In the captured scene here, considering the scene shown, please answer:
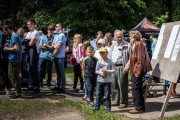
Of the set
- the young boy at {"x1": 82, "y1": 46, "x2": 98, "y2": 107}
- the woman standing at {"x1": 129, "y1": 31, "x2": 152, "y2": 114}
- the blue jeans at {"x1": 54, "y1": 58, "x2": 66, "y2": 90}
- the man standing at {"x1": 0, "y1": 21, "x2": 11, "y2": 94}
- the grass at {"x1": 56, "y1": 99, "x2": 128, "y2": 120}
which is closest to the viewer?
the grass at {"x1": 56, "y1": 99, "x2": 128, "y2": 120}

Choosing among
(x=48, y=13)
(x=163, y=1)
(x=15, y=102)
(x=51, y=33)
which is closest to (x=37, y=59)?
(x=51, y=33)

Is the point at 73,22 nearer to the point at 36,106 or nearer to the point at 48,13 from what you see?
the point at 48,13

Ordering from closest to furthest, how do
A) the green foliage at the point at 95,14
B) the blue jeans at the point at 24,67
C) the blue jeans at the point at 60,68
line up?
1. the blue jeans at the point at 60,68
2. the blue jeans at the point at 24,67
3. the green foliage at the point at 95,14

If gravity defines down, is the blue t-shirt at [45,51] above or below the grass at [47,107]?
above

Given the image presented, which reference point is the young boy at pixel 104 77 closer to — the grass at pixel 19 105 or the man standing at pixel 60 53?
the grass at pixel 19 105

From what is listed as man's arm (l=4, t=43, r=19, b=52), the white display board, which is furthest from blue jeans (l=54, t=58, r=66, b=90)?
the white display board

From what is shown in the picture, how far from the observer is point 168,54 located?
816 centimetres

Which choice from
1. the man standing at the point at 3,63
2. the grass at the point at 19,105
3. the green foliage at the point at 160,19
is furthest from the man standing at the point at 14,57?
the green foliage at the point at 160,19

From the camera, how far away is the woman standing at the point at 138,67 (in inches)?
316

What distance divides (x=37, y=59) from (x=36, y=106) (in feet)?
6.48

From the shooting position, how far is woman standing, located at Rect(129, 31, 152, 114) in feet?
26.3

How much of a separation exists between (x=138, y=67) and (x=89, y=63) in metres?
1.53

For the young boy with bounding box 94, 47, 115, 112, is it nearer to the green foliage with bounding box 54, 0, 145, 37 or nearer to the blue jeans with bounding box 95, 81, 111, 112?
the blue jeans with bounding box 95, 81, 111, 112

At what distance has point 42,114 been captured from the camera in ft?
26.5
